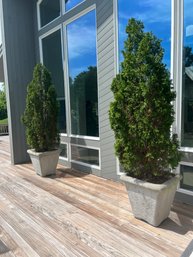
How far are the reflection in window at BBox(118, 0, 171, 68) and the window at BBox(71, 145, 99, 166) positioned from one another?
7.02 ft

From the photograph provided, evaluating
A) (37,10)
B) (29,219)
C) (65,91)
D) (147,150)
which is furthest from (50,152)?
(37,10)

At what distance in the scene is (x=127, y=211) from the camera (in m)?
2.81

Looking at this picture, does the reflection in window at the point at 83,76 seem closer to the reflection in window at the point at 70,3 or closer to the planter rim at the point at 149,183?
the reflection in window at the point at 70,3

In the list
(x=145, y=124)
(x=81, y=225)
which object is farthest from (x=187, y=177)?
(x=81, y=225)

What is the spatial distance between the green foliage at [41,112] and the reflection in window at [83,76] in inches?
18.0

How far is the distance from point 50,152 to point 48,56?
7.80 ft

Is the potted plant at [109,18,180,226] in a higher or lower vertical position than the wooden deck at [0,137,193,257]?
higher

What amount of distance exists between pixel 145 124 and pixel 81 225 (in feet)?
4.35

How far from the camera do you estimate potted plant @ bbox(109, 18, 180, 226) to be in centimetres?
234

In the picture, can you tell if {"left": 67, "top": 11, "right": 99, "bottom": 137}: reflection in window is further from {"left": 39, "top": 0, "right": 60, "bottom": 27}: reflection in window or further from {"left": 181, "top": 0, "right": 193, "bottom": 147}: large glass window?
{"left": 181, "top": 0, "right": 193, "bottom": 147}: large glass window

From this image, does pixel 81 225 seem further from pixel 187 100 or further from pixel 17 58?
pixel 17 58

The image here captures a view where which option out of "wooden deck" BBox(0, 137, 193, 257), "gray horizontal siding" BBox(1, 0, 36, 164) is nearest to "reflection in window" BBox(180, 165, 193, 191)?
"wooden deck" BBox(0, 137, 193, 257)

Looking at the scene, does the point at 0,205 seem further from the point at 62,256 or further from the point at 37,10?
the point at 37,10

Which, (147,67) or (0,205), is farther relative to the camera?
(0,205)
